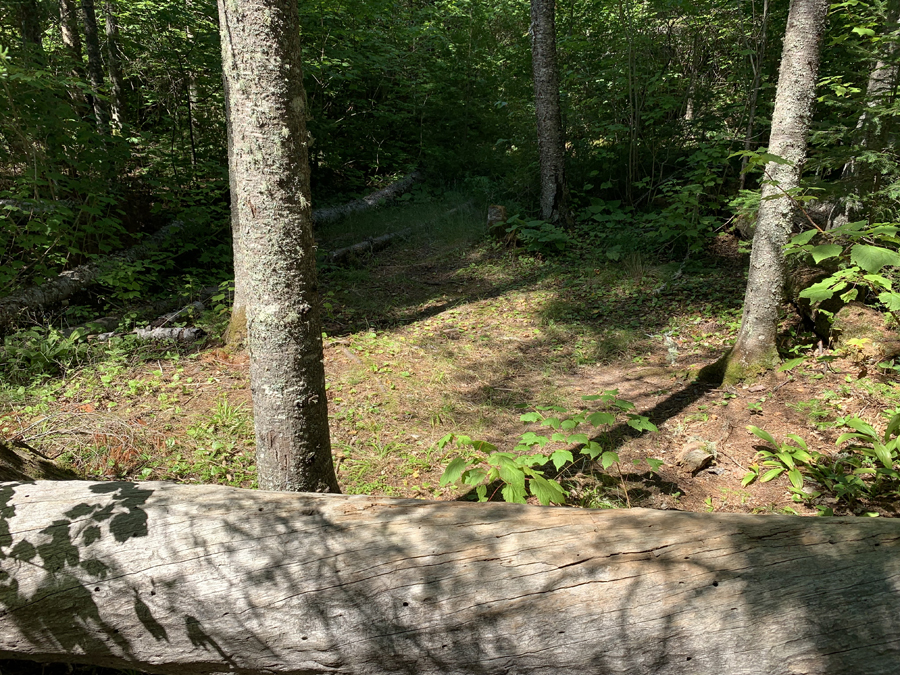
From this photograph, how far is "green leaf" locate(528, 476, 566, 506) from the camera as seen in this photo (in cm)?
255

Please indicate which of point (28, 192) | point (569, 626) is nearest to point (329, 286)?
point (28, 192)

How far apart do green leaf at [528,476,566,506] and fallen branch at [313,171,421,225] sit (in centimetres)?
883

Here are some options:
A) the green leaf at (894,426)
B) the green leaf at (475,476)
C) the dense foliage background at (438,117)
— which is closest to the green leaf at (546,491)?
the green leaf at (475,476)

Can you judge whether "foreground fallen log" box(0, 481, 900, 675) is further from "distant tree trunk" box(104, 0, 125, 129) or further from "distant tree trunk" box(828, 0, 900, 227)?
"distant tree trunk" box(104, 0, 125, 129)

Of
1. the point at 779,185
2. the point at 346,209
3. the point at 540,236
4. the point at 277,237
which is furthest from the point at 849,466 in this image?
the point at 346,209

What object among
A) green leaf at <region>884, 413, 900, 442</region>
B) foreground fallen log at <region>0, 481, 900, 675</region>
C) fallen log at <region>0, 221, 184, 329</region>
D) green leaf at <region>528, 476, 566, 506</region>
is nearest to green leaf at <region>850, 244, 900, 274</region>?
green leaf at <region>884, 413, 900, 442</region>

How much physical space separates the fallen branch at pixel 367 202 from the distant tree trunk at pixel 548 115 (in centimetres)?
421

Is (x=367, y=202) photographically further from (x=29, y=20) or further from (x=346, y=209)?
(x=29, y=20)

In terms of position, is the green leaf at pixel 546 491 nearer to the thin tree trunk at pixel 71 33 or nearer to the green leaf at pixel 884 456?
the green leaf at pixel 884 456

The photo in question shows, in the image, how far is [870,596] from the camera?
157 centimetres

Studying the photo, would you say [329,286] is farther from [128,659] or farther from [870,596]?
[870,596]

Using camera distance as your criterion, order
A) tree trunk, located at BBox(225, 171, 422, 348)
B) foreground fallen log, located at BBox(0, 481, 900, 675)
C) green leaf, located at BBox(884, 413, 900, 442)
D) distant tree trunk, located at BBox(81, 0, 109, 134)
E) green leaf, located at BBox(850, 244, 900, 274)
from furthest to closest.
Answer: distant tree trunk, located at BBox(81, 0, 109, 134) < tree trunk, located at BBox(225, 171, 422, 348) < green leaf, located at BBox(884, 413, 900, 442) < green leaf, located at BBox(850, 244, 900, 274) < foreground fallen log, located at BBox(0, 481, 900, 675)

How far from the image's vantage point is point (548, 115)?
28.0ft

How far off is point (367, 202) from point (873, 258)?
10199 mm
